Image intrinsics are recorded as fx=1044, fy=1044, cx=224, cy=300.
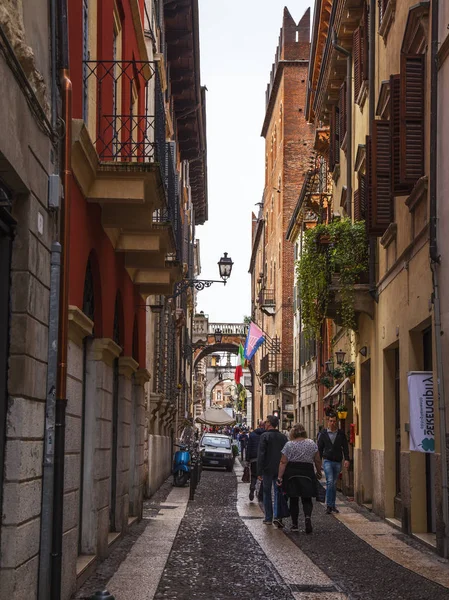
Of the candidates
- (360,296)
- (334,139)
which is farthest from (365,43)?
(334,139)

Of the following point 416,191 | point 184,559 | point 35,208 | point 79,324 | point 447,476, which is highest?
point 416,191

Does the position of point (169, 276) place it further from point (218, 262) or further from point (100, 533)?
point (218, 262)

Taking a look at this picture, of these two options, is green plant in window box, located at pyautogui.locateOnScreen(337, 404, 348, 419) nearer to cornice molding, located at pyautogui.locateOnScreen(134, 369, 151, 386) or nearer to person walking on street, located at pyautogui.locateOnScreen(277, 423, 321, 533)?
cornice molding, located at pyautogui.locateOnScreen(134, 369, 151, 386)

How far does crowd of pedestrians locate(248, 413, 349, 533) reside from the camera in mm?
14391

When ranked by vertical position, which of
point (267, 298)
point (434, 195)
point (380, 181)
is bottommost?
point (434, 195)

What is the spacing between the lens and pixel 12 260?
7105mm

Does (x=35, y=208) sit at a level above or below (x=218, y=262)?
below

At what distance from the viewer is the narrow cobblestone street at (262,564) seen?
9172 mm

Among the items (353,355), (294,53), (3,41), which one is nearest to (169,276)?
(353,355)

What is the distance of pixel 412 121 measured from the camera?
42.2ft

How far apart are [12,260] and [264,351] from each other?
52499 millimetres

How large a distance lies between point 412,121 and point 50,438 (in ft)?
22.9

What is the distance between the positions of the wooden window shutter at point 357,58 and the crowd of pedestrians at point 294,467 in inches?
276

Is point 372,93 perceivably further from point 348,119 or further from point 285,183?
point 285,183
